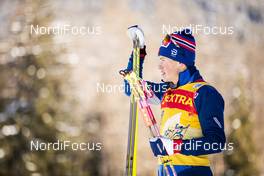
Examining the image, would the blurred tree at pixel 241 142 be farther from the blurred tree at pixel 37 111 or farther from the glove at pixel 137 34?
the glove at pixel 137 34

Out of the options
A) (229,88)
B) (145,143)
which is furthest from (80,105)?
(229,88)

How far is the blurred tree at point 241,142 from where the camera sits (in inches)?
210

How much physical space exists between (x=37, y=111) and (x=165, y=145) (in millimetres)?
3303

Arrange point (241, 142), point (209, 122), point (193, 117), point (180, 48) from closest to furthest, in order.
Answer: point (209, 122) < point (193, 117) < point (180, 48) < point (241, 142)

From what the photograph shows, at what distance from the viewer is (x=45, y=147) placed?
5.91m

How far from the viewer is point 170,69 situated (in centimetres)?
272

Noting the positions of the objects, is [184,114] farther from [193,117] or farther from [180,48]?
[180,48]

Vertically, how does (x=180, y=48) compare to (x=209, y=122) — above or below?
above

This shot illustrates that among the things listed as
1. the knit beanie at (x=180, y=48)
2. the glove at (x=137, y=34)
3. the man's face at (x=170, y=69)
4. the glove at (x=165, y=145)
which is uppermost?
the glove at (x=137, y=34)

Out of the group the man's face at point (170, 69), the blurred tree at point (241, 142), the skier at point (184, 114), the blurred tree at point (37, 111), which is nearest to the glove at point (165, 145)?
the skier at point (184, 114)

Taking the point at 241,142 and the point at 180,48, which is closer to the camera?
the point at 180,48

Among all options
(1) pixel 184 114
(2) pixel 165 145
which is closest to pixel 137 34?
(1) pixel 184 114

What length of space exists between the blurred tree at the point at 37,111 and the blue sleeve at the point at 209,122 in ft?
9.93

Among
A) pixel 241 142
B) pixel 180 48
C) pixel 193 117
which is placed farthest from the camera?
pixel 241 142
